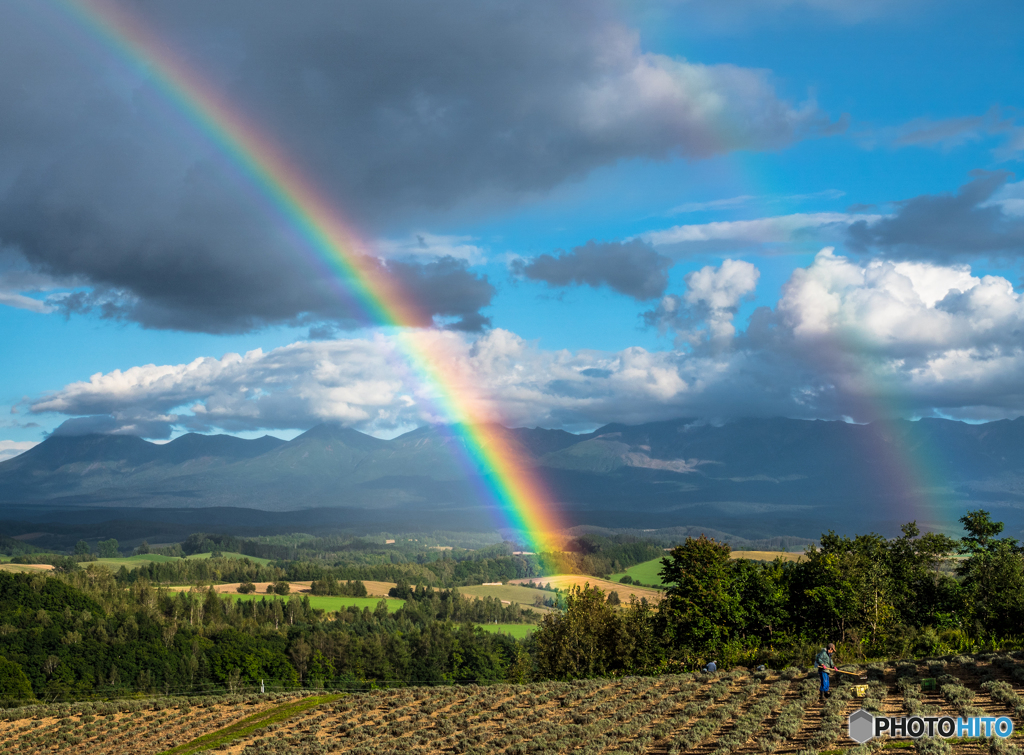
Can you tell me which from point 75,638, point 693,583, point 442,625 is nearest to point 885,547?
point 693,583

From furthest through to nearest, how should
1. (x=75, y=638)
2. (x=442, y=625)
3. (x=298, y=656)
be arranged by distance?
(x=442, y=625) → (x=298, y=656) → (x=75, y=638)

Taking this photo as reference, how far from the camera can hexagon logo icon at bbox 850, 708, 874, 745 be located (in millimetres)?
24156

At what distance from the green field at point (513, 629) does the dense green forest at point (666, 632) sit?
1733 cm

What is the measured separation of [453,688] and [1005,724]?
33582 millimetres

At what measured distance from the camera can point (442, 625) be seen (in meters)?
170

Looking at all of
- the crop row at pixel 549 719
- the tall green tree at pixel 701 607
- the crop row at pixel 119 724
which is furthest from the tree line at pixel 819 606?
the crop row at pixel 119 724

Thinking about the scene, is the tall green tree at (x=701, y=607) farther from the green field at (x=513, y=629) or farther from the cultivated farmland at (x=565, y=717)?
the green field at (x=513, y=629)

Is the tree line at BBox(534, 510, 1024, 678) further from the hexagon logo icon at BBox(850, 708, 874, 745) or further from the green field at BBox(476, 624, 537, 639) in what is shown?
the green field at BBox(476, 624, 537, 639)

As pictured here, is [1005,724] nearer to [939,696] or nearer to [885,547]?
[939,696]

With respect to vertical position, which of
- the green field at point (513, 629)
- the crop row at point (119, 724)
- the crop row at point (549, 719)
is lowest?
the green field at point (513, 629)

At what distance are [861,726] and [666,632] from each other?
4161 centimetres

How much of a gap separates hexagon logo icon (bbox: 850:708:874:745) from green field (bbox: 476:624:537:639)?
495 feet

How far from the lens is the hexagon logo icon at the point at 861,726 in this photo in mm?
24156

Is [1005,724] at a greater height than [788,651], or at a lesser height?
greater
